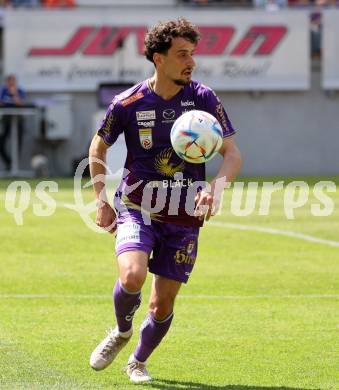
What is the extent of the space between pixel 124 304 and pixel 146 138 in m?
1.10

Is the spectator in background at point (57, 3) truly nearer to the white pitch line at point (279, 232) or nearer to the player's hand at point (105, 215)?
the white pitch line at point (279, 232)

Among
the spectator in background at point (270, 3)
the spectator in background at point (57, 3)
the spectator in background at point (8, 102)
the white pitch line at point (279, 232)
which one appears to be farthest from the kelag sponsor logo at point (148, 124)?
the spectator in background at point (270, 3)

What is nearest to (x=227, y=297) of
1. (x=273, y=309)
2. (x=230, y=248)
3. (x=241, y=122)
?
(x=273, y=309)

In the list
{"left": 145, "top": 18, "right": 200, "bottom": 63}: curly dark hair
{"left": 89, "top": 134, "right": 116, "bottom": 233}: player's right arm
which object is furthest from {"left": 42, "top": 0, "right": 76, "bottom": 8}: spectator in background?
{"left": 145, "top": 18, "right": 200, "bottom": 63}: curly dark hair

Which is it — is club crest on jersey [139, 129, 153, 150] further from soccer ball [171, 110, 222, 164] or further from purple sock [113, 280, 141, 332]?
purple sock [113, 280, 141, 332]

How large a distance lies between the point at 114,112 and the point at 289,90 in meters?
22.1

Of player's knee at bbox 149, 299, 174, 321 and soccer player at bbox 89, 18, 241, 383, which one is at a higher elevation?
soccer player at bbox 89, 18, 241, 383

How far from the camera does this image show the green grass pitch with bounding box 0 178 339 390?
311 inches

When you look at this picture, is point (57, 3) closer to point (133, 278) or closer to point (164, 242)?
point (164, 242)

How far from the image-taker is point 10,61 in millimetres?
28625

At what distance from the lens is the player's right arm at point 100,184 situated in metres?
7.76

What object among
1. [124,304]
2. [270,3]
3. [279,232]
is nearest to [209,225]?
[279,232]

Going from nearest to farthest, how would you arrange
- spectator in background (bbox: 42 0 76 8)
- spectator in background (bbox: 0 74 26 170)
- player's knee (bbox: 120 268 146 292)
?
player's knee (bbox: 120 268 146 292) < spectator in background (bbox: 0 74 26 170) < spectator in background (bbox: 42 0 76 8)

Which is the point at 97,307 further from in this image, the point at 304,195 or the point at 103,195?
the point at 304,195
